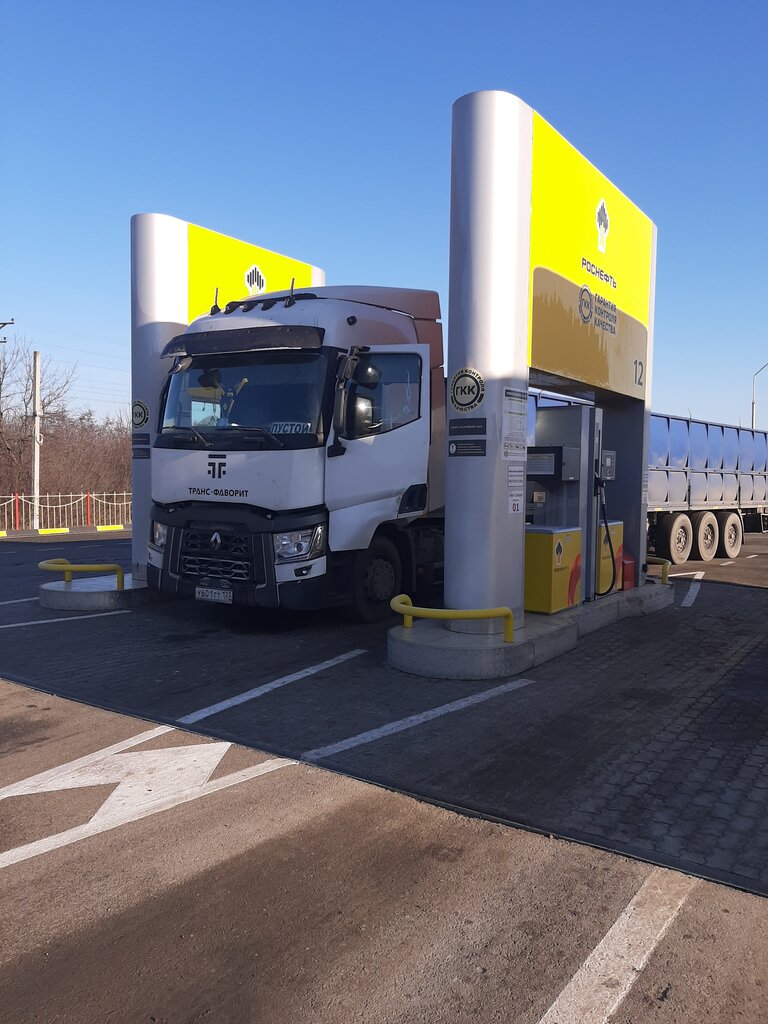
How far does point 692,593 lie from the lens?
11.9m

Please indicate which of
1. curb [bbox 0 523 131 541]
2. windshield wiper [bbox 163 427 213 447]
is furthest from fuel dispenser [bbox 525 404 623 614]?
curb [bbox 0 523 131 541]

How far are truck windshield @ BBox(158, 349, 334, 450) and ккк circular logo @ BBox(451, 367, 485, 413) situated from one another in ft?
4.85

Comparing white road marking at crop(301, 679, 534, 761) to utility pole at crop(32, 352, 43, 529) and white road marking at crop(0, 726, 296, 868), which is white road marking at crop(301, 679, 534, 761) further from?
utility pole at crop(32, 352, 43, 529)

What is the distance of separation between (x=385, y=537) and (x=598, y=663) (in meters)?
2.72

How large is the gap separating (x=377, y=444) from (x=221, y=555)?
1.94 meters

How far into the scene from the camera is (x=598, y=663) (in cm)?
737

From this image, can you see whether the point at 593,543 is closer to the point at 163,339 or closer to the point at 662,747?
the point at 662,747

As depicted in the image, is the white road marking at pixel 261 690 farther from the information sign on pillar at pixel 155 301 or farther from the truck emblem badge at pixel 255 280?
the truck emblem badge at pixel 255 280

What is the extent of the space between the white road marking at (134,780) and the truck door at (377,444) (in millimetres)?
3493

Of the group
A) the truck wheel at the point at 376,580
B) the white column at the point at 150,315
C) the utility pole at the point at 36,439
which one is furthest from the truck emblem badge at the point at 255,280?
the utility pole at the point at 36,439

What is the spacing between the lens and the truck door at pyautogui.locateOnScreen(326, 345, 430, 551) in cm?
814

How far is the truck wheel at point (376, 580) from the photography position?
856 cm

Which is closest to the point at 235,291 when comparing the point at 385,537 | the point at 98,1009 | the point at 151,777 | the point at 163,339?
the point at 163,339

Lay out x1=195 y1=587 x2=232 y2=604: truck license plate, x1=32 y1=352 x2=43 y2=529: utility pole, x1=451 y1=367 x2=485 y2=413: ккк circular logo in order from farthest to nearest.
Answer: x1=32 y1=352 x2=43 y2=529: utility pole, x1=195 y1=587 x2=232 y2=604: truck license plate, x1=451 y1=367 x2=485 y2=413: ккк circular logo
